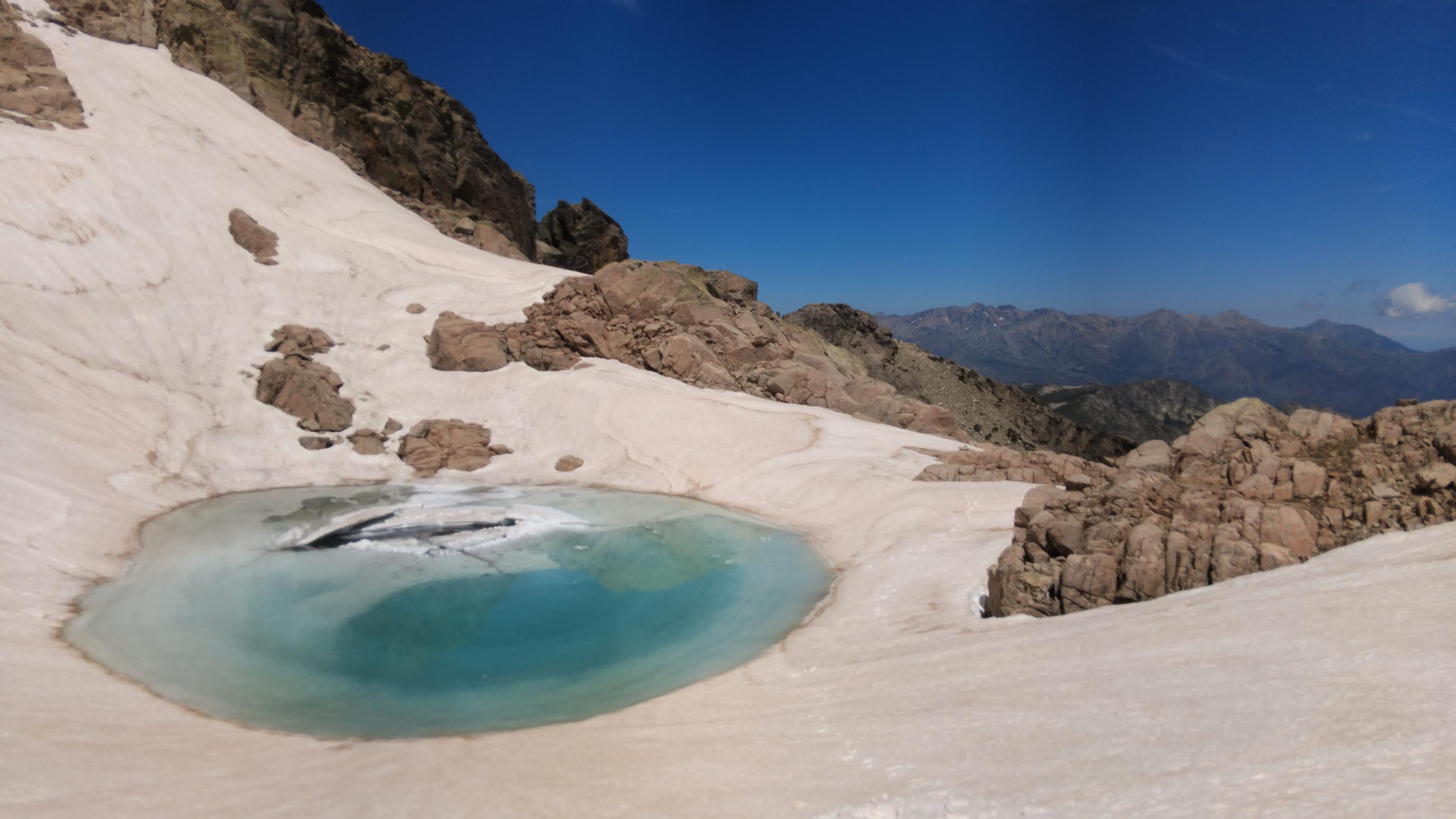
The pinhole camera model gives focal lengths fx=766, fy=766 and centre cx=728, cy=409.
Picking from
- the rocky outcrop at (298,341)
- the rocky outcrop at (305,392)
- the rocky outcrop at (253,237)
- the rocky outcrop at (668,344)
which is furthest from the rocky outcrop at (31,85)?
the rocky outcrop at (668,344)

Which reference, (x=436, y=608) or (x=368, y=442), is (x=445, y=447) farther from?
(x=436, y=608)

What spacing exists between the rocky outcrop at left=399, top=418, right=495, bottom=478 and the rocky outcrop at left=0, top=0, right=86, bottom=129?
1878cm

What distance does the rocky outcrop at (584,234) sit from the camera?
61.8 meters

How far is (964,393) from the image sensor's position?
155 feet

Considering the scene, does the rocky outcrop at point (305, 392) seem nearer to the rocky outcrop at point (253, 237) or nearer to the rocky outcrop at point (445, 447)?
the rocky outcrop at point (445, 447)

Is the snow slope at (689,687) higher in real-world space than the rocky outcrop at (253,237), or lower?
lower

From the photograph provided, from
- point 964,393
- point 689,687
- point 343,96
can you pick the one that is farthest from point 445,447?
point 964,393

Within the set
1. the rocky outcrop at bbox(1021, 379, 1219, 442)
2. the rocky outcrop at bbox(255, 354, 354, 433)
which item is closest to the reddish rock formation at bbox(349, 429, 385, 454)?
the rocky outcrop at bbox(255, 354, 354, 433)

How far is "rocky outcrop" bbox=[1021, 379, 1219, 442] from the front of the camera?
269 ft

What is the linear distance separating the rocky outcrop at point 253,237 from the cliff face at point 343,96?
13946 millimetres

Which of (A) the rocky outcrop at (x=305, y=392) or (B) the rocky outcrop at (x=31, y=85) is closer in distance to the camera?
(A) the rocky outcrop at (x=305, y=392)

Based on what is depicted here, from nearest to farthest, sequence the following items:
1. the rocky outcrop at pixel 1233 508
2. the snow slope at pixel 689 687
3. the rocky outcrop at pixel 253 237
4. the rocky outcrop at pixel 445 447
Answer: the snow slope at pixel 689 687 < the rocky outcrop at pixel 1233 508 < the rocky outcrop at pixel 445 447 < the rocky outcrop at pixel 253 237

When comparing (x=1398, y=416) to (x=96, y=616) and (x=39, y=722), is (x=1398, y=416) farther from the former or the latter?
(x=96, y=616)

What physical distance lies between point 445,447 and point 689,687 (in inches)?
608
